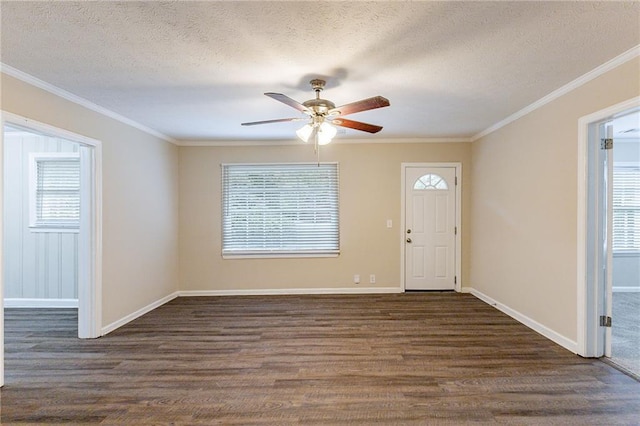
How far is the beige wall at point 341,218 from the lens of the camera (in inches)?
208

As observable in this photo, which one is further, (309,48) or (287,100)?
(287,100)

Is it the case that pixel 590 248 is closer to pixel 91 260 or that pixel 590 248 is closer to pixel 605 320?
pixel 605 320

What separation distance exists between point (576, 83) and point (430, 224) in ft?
9.12

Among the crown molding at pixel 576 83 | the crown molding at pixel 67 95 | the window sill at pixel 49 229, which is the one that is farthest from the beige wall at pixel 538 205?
the window sill at pixel 49 229

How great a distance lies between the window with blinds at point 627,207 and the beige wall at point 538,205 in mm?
2491

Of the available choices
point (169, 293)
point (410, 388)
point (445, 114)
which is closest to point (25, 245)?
point (169, 293)

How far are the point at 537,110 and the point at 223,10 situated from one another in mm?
3364

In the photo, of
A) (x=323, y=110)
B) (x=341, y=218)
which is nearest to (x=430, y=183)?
(x=341, y=218)

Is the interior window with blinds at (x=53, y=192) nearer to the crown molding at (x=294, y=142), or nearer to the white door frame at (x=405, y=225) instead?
the crown molding at (x=294, y=142)

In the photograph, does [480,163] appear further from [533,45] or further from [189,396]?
[189,396]

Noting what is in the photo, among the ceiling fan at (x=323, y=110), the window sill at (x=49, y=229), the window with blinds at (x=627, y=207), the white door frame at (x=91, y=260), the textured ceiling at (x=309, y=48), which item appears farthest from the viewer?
the window with blinds at (x=627, y=207)

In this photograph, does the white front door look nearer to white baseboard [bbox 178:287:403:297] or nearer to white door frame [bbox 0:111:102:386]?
white baseboard [bbox 178:287:403:297]

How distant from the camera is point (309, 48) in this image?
2.27 meters

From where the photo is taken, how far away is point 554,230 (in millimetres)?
3291
